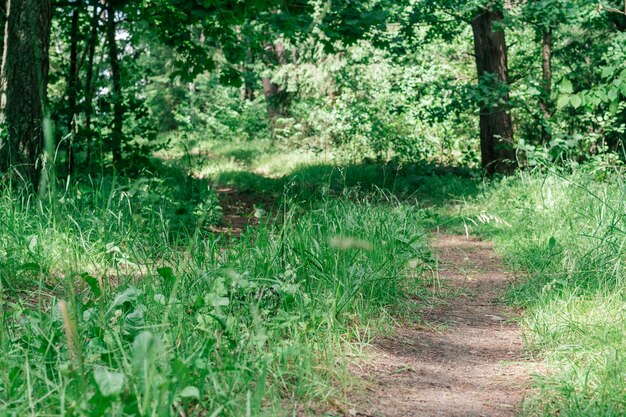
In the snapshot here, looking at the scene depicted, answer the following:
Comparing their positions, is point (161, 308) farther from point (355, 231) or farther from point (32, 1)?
point (32, 1)

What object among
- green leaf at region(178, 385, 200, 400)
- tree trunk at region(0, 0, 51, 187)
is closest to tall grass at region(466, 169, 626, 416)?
green leaf at region(178, 385, 200, 400)

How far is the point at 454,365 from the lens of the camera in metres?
3.25

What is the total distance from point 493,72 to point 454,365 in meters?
8.33

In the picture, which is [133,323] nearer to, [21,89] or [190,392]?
[190,392]

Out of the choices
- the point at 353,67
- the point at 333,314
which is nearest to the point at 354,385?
the point at 333,314

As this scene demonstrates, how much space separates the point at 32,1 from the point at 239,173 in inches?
291

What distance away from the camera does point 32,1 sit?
19.7 feet

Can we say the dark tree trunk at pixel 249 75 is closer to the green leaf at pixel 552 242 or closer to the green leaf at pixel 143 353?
the green leaf at pixel 552 242

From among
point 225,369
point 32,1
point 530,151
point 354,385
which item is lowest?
point 354,385

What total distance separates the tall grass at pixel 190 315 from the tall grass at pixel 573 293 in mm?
861

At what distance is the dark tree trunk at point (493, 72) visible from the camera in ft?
35.0

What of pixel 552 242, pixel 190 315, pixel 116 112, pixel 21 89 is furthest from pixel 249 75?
pixel 190 315

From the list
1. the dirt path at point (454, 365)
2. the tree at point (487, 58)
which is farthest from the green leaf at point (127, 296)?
the tree at point (487, 58)

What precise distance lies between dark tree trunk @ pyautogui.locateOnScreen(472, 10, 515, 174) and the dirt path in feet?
21.4
